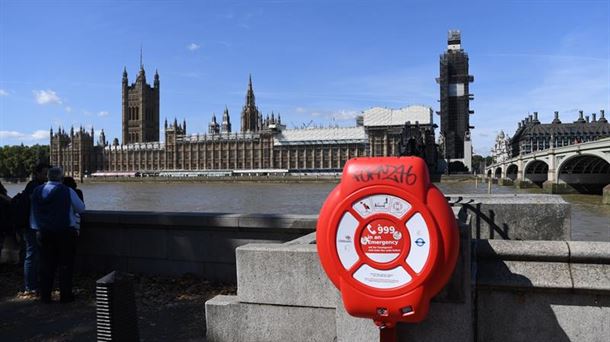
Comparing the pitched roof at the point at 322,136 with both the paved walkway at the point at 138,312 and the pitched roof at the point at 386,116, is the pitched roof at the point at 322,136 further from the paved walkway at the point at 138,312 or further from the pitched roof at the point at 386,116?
the paved walkway at the point at 138,312

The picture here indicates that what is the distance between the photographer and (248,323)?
3.35 meters

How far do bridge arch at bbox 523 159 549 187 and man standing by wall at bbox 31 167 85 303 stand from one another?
64.3 metres

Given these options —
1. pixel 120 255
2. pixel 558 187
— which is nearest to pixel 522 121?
pixel 558 187

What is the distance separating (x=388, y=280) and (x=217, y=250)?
382 centimetres

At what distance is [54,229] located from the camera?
5410 millimetres

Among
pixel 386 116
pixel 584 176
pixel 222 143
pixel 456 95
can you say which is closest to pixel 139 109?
pixel 222 143

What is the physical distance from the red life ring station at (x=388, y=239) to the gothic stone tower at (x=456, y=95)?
391 feet

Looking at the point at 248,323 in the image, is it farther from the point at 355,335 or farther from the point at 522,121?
the point at 522,121

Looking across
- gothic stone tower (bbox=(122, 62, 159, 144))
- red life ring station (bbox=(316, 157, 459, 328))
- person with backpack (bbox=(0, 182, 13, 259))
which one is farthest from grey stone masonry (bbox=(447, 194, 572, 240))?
gothic stone tower (bbox=(122, 62, 159, 144))

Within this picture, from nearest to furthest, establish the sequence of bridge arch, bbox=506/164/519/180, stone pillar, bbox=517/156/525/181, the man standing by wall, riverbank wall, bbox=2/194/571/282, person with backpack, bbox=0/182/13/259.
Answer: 1. riverbank wall, bbox=2/194/571/282
2. the man standing by wall
3. person with backpack, bbox=0/182/13/259
4. stone pillar, bbox=517/156/525/181
5. bridge arch, bbox=506/164/519/180

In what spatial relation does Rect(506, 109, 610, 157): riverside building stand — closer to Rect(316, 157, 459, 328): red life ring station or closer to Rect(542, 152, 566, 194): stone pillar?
Rect(542, 152, 566, 194): stone pillar

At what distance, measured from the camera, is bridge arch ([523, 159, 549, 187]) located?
6449 centimetres

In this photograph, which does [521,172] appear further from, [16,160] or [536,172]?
[16,160]

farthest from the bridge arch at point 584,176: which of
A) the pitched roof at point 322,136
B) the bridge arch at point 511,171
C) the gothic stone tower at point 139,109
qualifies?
the gothic stone tower at point 139,109
